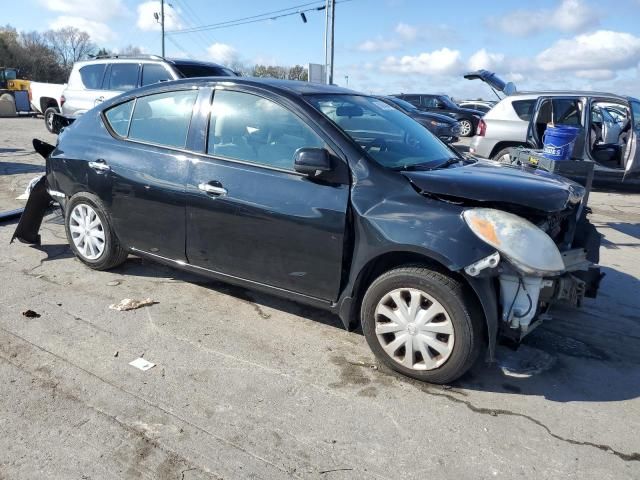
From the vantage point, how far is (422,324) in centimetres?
312

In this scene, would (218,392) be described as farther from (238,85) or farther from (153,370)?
(238,85)

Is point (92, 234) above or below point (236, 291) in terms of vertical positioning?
above

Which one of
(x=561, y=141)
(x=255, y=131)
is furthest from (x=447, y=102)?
(x=255, y=131)

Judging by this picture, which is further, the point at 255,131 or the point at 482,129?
the point at 482,129

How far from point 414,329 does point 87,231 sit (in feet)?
10.0

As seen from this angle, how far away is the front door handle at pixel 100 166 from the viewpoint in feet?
14.3

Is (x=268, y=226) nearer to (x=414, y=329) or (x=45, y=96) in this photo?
(x=414, y=329)

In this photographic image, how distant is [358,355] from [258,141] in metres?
1.60

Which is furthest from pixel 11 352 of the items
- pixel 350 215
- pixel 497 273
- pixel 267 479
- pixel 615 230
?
pixel 615 230

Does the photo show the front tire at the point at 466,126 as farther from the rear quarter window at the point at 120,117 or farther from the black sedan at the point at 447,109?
the rear quarter window at the point at 120,117

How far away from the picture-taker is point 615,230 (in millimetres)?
7035

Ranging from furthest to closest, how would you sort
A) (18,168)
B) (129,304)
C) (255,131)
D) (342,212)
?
(18,168)
(129,304)
(255,131)
(342,212)

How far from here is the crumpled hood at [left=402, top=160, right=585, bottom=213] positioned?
120 inches

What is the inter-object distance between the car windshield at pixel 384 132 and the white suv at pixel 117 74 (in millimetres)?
5894
